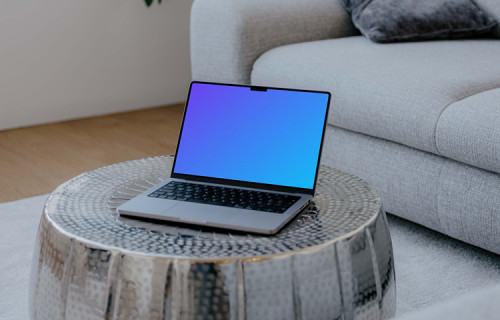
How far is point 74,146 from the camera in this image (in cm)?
261

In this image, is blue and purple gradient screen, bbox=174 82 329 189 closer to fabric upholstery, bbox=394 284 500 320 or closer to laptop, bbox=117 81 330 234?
laptop, bbox=117 81 330 234

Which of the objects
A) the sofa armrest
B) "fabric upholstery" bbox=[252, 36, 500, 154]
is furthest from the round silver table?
the sofa armrest

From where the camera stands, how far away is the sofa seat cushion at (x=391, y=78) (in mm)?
1589

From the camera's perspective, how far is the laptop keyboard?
0.96 m

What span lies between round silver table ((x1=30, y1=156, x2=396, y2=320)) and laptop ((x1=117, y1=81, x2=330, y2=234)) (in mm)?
45

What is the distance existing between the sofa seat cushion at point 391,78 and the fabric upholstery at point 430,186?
0.04 metres

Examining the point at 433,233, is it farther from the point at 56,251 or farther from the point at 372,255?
the point at 56,251

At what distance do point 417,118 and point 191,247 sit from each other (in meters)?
0.90

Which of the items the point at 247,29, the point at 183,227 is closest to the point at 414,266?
the point at 183,227

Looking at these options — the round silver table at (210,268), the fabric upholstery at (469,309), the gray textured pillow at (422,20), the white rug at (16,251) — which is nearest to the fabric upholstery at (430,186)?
the gray textured pillow at (422,20)

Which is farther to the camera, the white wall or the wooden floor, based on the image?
the white wall

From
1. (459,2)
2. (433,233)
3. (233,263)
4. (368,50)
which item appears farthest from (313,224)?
(459,2)

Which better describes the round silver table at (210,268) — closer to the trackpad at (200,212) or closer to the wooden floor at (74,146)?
the trackpad at (200,212)

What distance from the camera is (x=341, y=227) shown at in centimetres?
90
